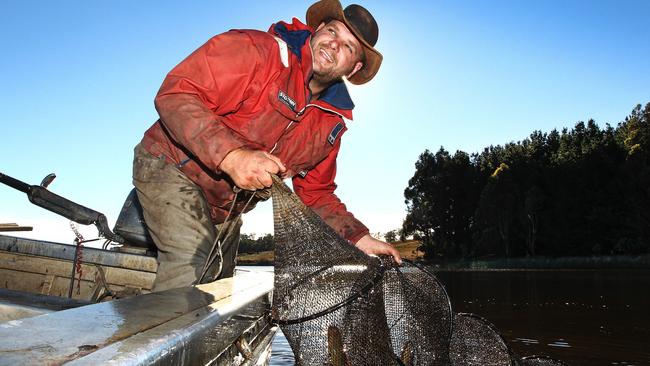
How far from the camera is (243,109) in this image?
3.38 metres

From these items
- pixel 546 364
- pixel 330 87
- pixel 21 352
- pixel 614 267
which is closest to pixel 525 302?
pixel 546 364

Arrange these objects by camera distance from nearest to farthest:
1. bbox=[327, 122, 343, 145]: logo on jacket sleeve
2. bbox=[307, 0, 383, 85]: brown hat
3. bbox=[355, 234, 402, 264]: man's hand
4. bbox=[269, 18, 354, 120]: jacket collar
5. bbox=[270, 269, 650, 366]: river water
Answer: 1. bbox=[269, 18, 354, 120]: jacket collar
2. bbox=[307, 0, 383, 85]: brown hat
3. bbox=[327, 122, 343, 145]: logo on jacket sleeve
4. bbox=[355, 234, 402, 264]: man's hand
5. bbox=[270, 269, 650, 366]: river water

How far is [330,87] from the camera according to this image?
389cm

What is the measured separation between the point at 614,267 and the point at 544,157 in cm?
2062

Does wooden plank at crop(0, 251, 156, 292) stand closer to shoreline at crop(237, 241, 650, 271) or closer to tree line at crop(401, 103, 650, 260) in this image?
shoreline at crop(237, 241, 650, 271)

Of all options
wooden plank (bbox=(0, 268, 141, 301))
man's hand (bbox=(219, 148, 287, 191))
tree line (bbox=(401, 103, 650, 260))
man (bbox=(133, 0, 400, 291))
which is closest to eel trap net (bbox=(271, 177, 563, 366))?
man's hand (bbox=(219, 148, 287, 191))

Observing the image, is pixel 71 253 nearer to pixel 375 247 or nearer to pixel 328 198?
pixel 328 198

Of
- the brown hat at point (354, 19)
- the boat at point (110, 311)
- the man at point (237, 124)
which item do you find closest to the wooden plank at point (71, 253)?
the boat at point (110, 311)

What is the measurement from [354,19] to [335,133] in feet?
2.83

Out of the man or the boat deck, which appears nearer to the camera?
the boat deck

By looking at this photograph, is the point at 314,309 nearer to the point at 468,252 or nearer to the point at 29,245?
the point at 29,245

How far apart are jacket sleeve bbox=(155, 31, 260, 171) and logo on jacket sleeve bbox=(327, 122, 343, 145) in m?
0.88

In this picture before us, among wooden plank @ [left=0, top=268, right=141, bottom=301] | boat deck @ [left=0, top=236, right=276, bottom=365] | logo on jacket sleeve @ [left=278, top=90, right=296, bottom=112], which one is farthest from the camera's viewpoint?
wooden plank @ [left=0, top=268, right=141, bottom=301]

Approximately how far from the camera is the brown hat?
3.74 meters
